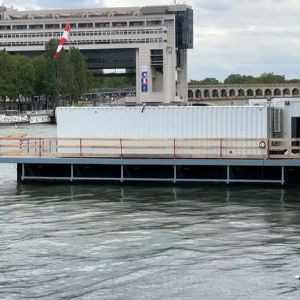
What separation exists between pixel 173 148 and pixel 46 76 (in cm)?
13939

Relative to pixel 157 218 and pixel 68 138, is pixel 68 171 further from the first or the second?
pixel 157 218

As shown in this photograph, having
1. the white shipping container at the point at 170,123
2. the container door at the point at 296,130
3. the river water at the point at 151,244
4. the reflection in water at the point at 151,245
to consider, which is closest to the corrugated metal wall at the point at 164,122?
the white shipping container at the point at 170,123

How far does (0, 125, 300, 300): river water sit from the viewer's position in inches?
661

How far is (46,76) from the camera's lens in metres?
171

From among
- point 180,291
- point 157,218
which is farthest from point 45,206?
point 180,291

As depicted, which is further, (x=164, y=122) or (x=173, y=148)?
(x=164, y=122)

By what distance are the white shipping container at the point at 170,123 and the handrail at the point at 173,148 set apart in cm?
8

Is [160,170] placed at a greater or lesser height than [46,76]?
lesser

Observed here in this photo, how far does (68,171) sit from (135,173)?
139 inches

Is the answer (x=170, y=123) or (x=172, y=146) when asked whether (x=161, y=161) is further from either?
(x=170, y=123)

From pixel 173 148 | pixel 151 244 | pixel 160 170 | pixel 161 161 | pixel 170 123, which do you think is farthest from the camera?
pixel 160 170

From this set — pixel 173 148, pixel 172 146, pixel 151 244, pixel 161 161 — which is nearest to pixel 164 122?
pixel 172 146

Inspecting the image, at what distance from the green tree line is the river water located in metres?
129

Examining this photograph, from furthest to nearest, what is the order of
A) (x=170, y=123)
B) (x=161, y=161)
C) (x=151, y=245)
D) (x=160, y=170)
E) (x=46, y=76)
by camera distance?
(x=46, y=76), (x=160, y=170), (x=170, y=123), (x=161, y=161), (x=151, y=245)
